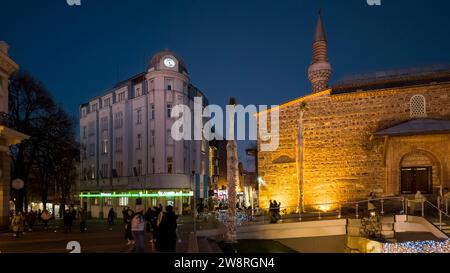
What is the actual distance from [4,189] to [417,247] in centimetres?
2143

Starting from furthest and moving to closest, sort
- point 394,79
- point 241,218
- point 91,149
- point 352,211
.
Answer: point 91,149 < point 394,79 < point 352,211 < point 241,218

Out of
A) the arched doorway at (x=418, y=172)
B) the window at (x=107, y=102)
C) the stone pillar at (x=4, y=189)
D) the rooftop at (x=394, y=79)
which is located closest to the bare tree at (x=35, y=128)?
the stone pillar at (x=4, y=189)

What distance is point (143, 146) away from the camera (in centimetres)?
4228

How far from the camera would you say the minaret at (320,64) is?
3253 centimetres

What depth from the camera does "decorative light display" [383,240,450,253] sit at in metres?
13.7

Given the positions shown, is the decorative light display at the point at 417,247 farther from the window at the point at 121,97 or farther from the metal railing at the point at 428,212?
the window at the point at 121,97

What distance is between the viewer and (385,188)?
976 inches

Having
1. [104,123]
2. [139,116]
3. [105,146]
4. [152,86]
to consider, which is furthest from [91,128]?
[152,86]

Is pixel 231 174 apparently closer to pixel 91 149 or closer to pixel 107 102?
pixel 107 102

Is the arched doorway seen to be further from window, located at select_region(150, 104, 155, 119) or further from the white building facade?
window, located at select_region(150, 104, 155, 119)

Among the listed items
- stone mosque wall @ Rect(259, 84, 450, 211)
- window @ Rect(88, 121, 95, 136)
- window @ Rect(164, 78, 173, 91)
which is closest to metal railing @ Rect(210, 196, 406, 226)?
stone mosque wall @ Rect(259, 84, 450, 211)

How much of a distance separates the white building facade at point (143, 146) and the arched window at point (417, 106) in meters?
22.0

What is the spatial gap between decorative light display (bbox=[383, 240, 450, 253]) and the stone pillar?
2018cm
